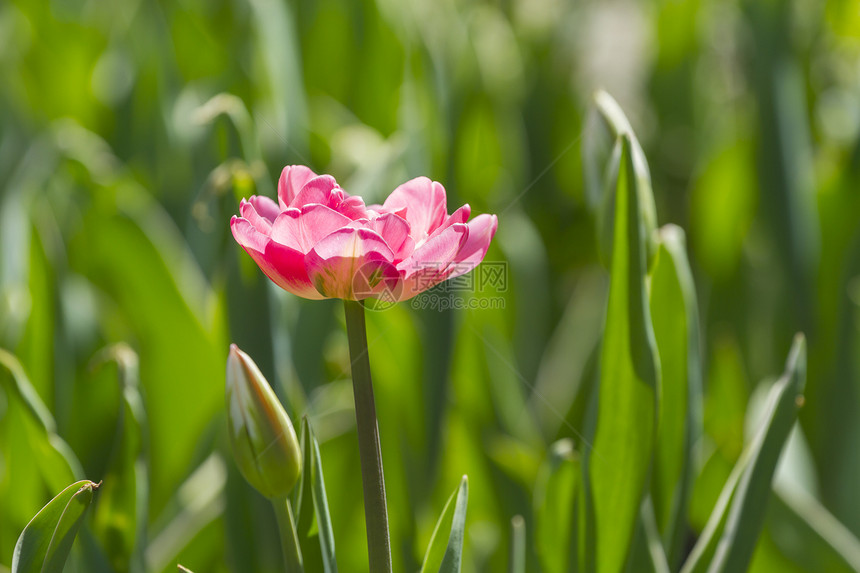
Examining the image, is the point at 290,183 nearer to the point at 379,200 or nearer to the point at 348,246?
the point at 348,246

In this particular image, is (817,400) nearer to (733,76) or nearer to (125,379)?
(125,379)

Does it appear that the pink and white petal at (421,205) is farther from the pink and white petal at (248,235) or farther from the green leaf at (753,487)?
the green leaf at (753,487)

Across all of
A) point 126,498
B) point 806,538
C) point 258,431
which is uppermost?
point 258,431

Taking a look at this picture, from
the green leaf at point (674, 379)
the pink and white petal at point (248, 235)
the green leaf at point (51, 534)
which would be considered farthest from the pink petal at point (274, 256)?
the green leaf at point (674, 379)

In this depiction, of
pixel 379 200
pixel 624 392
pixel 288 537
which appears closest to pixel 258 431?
pixel 288 537

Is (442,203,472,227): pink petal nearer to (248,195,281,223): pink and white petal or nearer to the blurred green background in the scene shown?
(248,195,281,223): pink and white petal

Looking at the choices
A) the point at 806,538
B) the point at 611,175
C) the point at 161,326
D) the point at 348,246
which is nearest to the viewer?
the point at 348,246

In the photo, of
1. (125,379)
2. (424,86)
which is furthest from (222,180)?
(424,86)
